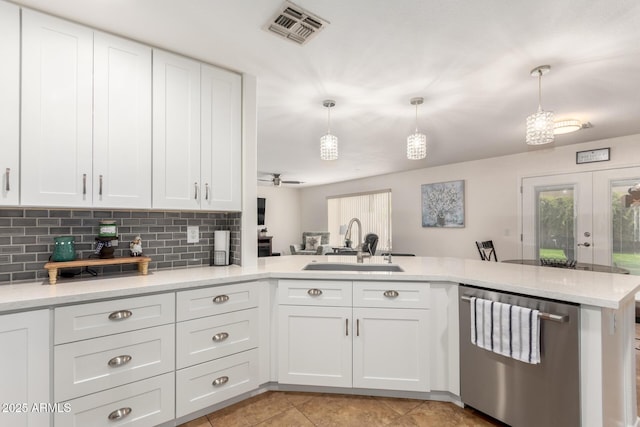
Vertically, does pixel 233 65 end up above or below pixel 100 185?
above

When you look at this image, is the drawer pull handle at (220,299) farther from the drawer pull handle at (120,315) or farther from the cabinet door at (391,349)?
the cabinet door at (391,349)

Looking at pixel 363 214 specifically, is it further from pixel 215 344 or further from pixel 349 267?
pixel 215 344

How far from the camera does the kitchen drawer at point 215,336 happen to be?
1.83m

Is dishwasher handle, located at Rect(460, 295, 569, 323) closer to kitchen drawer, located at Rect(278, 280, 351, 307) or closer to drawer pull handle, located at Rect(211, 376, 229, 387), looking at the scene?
kitchen drawer, located at Rect(278, 280, 351, 307)

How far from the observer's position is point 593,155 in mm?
4477

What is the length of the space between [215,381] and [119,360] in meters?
0.58

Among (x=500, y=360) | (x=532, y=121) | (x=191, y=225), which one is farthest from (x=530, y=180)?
(x=191, y=225)

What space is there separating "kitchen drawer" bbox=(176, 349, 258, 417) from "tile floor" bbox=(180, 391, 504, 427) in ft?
0.36

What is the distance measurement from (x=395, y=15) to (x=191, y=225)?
2.00 m

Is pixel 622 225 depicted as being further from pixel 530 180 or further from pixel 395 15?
pixel 395 15

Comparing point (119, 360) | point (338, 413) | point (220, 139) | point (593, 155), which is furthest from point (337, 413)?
point (593, 155)

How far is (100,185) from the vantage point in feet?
6.10

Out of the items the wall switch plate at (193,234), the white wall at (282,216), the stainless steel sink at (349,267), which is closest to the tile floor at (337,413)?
the stainless steel sink at (349,267)

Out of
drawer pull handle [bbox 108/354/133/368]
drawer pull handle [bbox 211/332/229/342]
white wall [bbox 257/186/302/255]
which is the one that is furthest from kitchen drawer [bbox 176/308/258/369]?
white wall [bbox 257/186/302/255]
